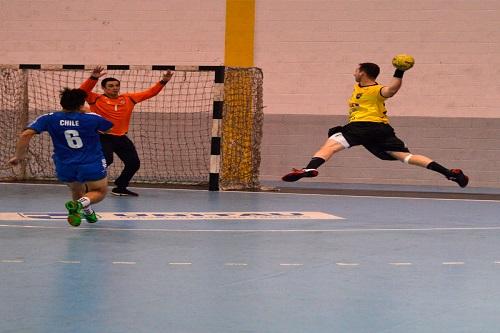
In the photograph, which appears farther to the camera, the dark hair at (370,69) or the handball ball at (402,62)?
the dark hair at (370,69)

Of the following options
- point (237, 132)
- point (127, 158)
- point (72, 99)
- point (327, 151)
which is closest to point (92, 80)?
point (127, 158)

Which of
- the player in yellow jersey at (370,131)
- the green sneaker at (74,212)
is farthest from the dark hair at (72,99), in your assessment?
the player in yellow jersey at (370,131)

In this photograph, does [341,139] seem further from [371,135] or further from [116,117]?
[116,117]

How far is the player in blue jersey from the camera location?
386 inches

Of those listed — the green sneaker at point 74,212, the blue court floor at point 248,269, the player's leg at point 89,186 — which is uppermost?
the player's leg at point 89,186

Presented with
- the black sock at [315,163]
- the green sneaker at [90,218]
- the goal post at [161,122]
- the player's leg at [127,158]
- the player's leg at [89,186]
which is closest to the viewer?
the player's leg at [89,186]

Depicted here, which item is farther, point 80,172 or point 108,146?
point 108,146

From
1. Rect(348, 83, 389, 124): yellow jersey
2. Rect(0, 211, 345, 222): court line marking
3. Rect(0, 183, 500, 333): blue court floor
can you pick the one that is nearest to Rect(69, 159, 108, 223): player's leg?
Rect(0, 183, 500, 333): blue court floor

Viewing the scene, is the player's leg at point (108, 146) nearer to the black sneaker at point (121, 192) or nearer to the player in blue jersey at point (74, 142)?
the black sneaker at point (121, 192)

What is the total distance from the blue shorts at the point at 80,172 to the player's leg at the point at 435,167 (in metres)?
3.69

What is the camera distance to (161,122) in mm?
18250

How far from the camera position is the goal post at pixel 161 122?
623 inches

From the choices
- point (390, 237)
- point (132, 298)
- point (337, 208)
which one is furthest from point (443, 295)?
point (337, 208)

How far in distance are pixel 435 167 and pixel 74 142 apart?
170 inches
